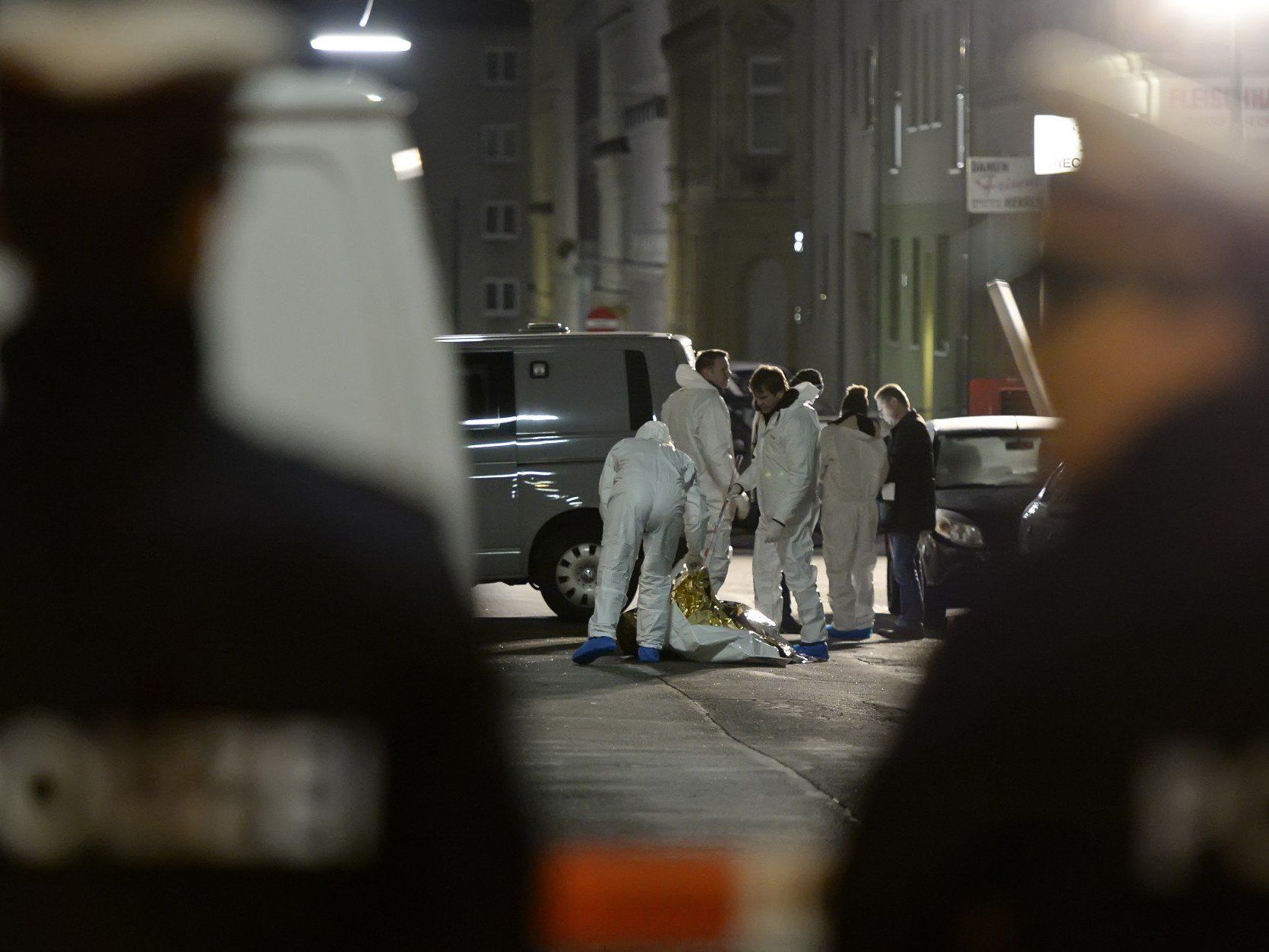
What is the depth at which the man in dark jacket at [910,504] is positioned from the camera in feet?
48.6

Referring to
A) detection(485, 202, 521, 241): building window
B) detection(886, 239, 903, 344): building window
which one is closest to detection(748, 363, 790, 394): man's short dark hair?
detection(886, 239, 903, 344): building window

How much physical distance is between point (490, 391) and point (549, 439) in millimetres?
471

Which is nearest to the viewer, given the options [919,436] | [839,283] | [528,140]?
[919,436]

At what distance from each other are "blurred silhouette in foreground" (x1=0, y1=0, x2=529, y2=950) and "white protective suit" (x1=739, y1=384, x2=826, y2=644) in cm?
1202

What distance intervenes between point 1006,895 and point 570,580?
1350cm

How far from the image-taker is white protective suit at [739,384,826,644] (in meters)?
14.1

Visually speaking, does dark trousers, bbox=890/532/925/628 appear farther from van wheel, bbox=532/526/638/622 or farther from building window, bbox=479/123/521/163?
building window, bbox=479/123/521/163

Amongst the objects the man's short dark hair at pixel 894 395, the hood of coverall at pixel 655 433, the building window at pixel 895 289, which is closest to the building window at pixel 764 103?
the building window at pixel 895 289

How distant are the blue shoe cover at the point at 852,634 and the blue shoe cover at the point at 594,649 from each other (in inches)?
88.0

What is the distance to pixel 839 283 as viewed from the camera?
39.7 meters

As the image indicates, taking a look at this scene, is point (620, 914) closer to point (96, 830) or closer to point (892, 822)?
point (892, 822)

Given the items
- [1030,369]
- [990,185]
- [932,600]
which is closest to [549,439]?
[932,600]

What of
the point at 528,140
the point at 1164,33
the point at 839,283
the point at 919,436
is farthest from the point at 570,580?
the point at 528,140

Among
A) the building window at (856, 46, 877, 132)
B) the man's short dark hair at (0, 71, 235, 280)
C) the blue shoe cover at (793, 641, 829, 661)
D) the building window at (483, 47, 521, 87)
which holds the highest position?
the building window at (483, 47, 521, 87)
